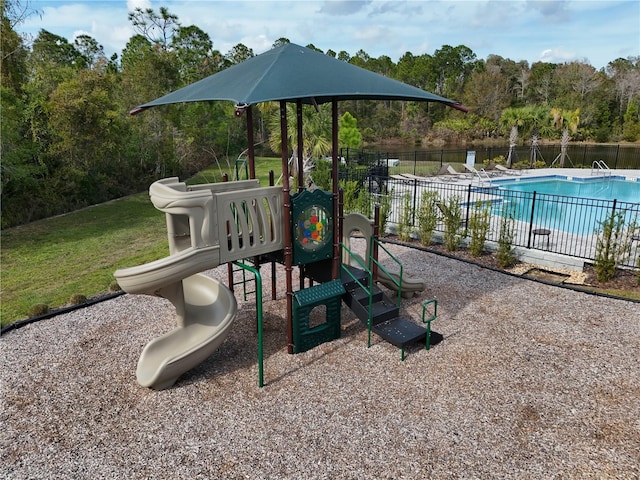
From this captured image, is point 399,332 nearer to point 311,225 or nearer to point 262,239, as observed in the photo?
point 311,225

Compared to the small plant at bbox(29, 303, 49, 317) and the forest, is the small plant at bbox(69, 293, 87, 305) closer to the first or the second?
the small plant at bbox(29, 303, 49, 317)

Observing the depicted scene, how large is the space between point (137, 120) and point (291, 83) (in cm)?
1528

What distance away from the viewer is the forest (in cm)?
1258

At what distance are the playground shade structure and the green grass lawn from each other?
309cm

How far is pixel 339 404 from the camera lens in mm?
4496

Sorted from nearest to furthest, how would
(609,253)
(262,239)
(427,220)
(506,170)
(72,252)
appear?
(262,239) < (609,253) < (72,252) < (427,220) < (506,170)

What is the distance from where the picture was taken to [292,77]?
15.2 feet

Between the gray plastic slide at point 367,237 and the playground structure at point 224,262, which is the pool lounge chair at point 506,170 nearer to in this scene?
the gray plastic slide at point 367,237

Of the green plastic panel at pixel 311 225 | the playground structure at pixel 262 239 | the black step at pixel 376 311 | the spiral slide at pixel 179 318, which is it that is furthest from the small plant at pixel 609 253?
the spiral slide at pixel 179 318

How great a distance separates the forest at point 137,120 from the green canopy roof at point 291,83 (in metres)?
1.18

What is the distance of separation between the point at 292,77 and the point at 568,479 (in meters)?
4.44

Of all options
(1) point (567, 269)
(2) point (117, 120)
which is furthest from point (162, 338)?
(2) point (117, 120)

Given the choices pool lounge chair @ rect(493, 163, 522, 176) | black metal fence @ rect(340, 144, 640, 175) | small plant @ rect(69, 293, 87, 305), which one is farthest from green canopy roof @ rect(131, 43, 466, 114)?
pool lounge chair @ rect(493, 163, 522, 176)

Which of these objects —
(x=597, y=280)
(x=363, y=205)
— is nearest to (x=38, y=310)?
(x=363, y=205)
